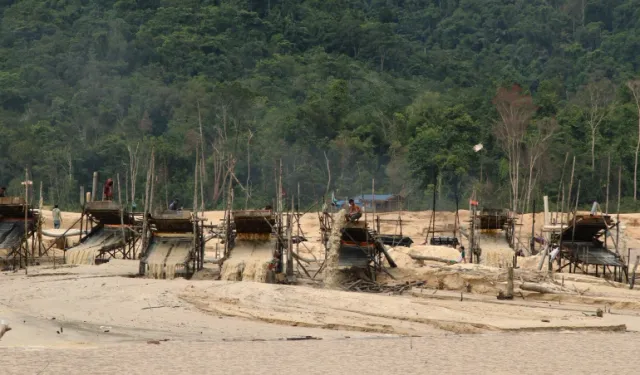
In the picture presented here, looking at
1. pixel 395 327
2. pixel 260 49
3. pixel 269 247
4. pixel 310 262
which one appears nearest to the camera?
pixel 395 327

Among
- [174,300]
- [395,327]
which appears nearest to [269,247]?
[174,300]

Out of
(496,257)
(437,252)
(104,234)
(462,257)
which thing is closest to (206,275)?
(104,234)

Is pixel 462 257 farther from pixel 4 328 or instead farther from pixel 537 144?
pixel 537 144

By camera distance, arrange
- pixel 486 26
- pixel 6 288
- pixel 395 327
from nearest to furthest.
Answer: pixel 395 327 < pixel 6 288 < pixel 486 26

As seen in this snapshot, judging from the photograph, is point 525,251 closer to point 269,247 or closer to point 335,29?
point 269,247

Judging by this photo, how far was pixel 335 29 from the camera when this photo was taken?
93250 mm

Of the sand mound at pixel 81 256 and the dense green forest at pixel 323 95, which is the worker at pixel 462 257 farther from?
the dense green forest at pixel 323 95

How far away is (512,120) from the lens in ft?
209

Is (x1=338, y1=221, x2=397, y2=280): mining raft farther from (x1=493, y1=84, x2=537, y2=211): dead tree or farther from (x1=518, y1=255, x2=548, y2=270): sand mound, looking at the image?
(x1=493, y1=84, x2=537, y2=211): dead tree

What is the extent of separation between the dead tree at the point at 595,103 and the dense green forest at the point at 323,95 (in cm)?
19

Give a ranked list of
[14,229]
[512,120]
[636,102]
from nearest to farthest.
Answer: [14,229]
[512,120]
[636,102]

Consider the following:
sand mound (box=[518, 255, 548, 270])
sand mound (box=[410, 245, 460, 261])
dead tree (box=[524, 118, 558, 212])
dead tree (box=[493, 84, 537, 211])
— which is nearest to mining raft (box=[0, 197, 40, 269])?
sand mound (box=[410, 245, 460, 261])

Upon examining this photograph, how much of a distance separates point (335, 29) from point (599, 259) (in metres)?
62.7

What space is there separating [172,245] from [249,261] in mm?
2687
